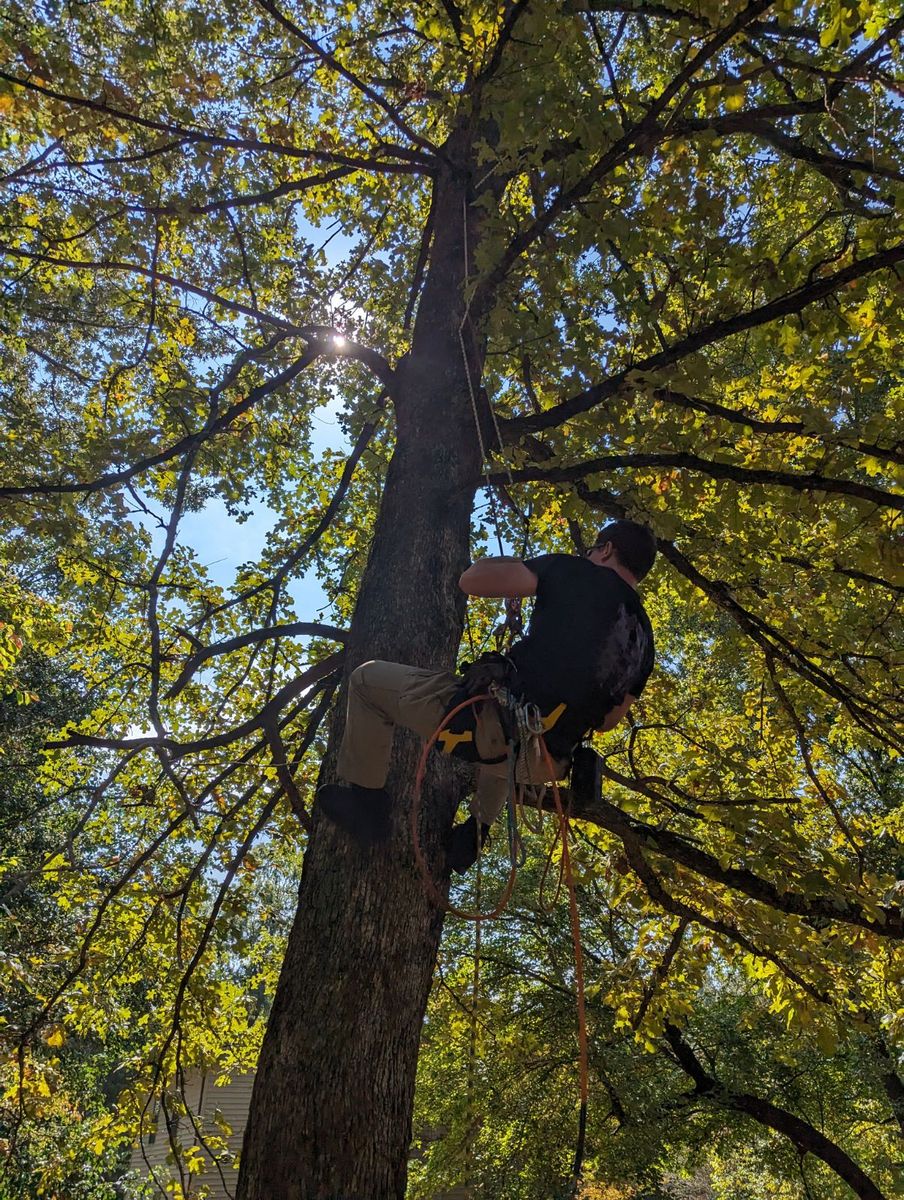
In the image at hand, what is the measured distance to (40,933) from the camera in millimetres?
9898

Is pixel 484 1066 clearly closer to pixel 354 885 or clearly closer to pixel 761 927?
pixel 761 927

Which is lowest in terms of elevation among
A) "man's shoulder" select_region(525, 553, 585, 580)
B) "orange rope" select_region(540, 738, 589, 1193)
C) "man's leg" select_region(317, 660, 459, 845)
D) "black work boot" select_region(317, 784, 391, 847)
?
"orange rope" select_region(540, 738, 589, 1193)

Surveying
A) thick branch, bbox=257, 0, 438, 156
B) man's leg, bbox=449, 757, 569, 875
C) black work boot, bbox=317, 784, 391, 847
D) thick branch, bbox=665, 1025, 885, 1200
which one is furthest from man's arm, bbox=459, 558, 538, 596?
thick branch, bbox=665, 1025, 885, 1200

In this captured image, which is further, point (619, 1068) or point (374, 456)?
point (619, 1068)

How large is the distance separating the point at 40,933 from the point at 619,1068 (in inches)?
298

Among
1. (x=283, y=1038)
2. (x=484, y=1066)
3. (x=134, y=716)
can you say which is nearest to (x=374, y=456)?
(x=134, y=716)

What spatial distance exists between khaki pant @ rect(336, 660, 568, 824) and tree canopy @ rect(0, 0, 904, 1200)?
0.33 meters

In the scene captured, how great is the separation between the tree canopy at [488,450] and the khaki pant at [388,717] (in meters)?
0.33

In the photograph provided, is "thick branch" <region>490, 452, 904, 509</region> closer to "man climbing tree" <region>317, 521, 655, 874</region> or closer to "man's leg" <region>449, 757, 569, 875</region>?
"man climbing tree" <region>317, 521, 655, 874</region>

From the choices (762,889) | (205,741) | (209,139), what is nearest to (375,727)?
(205,741)

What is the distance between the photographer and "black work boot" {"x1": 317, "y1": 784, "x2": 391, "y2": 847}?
114 inches

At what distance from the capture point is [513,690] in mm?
2965

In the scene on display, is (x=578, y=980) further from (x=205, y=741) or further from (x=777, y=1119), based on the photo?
(x=777, y=1119)

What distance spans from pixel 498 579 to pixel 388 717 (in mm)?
716
